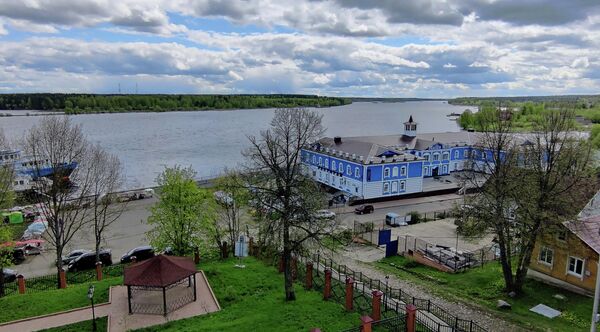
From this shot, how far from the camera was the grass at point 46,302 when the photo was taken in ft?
57.5

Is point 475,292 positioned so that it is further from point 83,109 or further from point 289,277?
point 83,109

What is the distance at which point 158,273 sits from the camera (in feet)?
58.5

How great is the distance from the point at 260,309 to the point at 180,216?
838 centimetres

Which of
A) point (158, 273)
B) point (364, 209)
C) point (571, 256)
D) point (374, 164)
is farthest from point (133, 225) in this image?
point (571, 256)

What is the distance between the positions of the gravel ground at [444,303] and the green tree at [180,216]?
8779 mm

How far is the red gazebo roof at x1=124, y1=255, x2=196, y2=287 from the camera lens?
17.5 metres

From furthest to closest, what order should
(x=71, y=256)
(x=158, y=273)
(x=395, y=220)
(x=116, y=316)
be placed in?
1. (x=395, y=220)
2. (x=71, y=256)
3. (x=158, y=273)
4. (x=116, y=316)

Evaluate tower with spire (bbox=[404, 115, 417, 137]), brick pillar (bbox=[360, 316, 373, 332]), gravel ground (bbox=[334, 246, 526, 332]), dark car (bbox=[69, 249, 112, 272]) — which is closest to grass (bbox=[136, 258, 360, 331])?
brick pillar (bbox=[360, 316, 373, 332])

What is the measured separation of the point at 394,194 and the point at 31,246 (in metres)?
33.4

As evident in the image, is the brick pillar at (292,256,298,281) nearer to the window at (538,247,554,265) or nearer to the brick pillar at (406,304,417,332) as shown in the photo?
the brick pillar at (406,304,417,332)

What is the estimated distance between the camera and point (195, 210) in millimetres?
24156

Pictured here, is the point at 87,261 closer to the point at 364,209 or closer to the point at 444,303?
the point at 444,303

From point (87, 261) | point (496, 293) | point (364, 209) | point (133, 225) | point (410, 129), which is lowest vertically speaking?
point (133, 225)

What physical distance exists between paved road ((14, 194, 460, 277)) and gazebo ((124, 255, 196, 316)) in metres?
11.8
